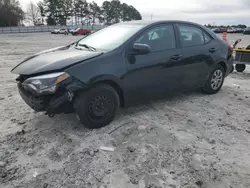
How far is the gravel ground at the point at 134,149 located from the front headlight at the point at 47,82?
710 millimetres

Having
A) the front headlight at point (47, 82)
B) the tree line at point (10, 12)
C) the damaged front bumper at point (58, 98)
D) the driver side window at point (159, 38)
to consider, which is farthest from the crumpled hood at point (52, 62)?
the tree line at point (10, 12)

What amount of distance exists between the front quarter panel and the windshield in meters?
0.26

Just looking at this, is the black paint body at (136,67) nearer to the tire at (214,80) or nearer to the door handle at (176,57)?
the door handle at (176,57)

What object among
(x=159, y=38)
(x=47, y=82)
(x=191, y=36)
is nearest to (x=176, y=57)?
(x=159, y=38)

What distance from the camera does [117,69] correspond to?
12.0 ft

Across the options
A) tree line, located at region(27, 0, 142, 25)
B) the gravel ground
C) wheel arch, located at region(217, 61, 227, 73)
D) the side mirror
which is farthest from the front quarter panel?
tree line, located at region(27, 0, 142, 25)

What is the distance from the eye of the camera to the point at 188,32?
4.74 meters

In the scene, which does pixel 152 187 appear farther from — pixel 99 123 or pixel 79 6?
pixel 79 6

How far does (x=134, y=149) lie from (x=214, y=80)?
2.97 m

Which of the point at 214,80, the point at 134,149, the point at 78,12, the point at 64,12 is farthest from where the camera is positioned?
the point at 78,12

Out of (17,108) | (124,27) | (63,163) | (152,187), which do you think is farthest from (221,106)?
(17,108)

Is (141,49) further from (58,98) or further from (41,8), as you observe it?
(41,8)

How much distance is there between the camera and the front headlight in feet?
10.5

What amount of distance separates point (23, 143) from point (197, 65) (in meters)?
3.36
